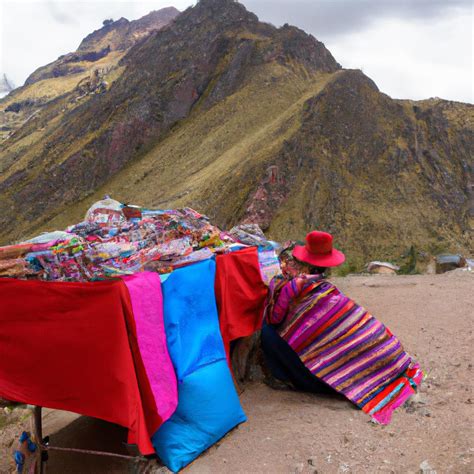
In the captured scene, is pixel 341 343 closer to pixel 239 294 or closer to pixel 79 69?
pixel 239 294

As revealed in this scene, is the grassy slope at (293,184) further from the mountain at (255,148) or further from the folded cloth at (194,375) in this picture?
the folded cloth at (194,375)

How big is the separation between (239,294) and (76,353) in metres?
1.62

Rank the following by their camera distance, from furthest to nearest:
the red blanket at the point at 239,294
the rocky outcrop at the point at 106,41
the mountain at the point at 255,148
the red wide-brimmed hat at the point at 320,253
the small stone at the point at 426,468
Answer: the rocky outcrop at the point at 106,41 < the mountain at the point at 255,148 < the red wide-brimmed hat at the point at 320,253 < the red blanket at the point at 239,294 < the small stone at the point at 426,468

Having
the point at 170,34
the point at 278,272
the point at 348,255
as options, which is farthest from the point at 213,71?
the point at 278,272

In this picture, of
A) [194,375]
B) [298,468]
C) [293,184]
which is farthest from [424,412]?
[293,184]

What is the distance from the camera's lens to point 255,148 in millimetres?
20984

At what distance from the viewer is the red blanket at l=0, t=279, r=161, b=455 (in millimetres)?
3293

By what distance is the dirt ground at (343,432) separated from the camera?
303 centimetres

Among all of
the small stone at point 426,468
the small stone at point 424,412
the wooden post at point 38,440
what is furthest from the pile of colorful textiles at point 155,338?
the small stone at point 426,468

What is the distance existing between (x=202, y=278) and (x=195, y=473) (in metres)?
1.52

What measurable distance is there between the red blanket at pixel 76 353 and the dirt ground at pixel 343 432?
1.92ft

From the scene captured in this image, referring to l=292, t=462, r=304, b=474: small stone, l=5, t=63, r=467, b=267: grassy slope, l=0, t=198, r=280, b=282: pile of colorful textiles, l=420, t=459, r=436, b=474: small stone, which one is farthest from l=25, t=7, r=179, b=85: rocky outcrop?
l=420, t=459, r=436, b=474: small stone

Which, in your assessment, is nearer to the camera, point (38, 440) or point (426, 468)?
point (426, 468)

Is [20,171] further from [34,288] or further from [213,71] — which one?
[34,288]
